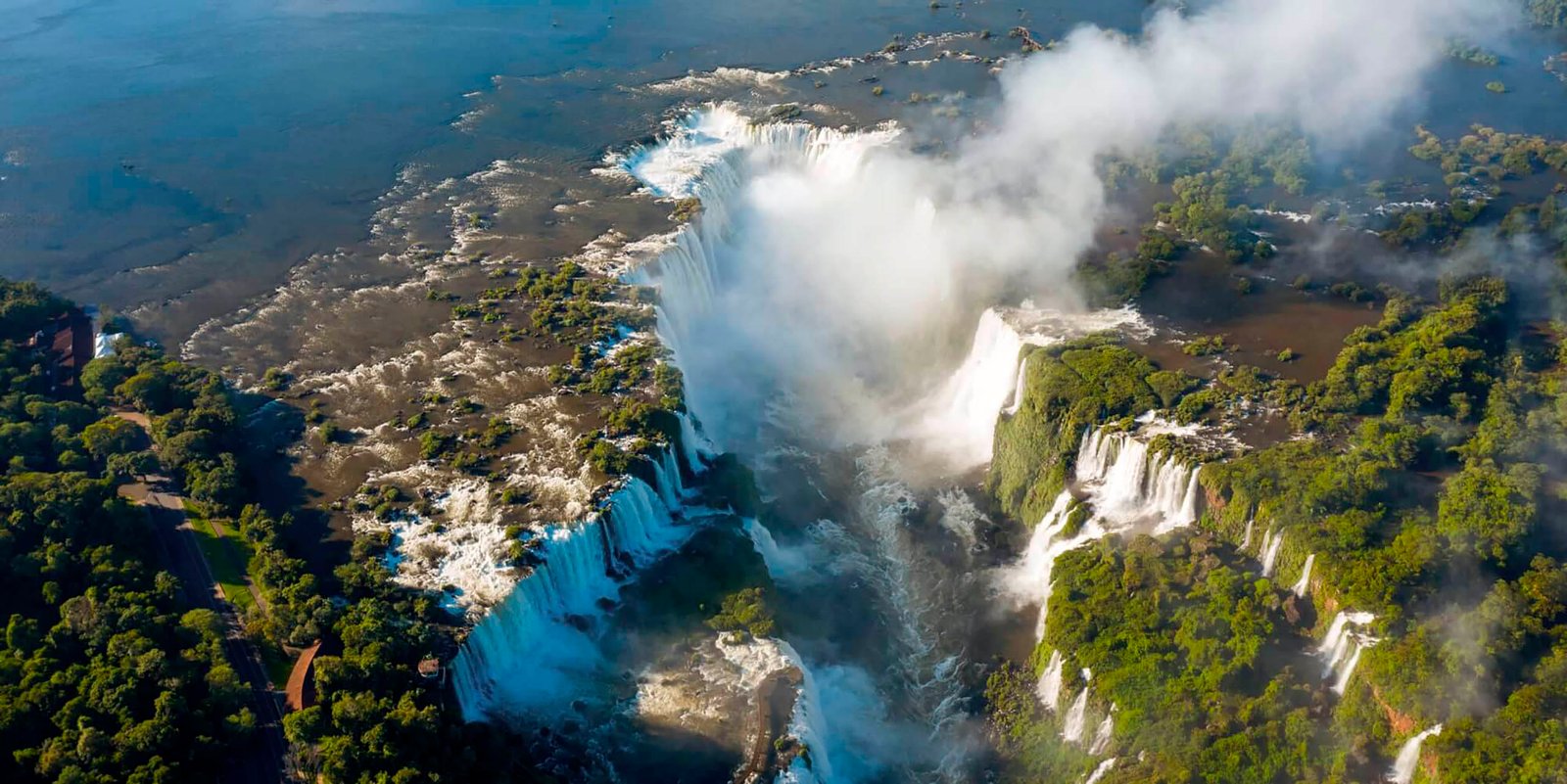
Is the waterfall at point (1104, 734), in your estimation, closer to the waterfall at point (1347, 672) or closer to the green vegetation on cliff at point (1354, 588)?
the green vegetation on cliff at point (1354, 588)

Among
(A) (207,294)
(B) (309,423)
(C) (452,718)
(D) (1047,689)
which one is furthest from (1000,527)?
(A) (207,294)

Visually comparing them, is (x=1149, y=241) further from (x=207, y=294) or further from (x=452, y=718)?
(x=207, y=294)

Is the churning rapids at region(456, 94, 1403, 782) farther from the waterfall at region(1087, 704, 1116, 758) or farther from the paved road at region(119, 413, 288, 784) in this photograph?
the paved road at region(119, 413, 288, 784)

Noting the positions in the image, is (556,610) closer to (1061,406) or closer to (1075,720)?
(1075,720)

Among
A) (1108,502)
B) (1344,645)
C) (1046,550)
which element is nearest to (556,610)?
(1046,550)

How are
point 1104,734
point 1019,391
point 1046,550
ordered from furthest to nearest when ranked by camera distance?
point 1019,391 < point 1046,550 < point 1104,734

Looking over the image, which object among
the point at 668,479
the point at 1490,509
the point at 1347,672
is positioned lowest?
the point at 668,479
